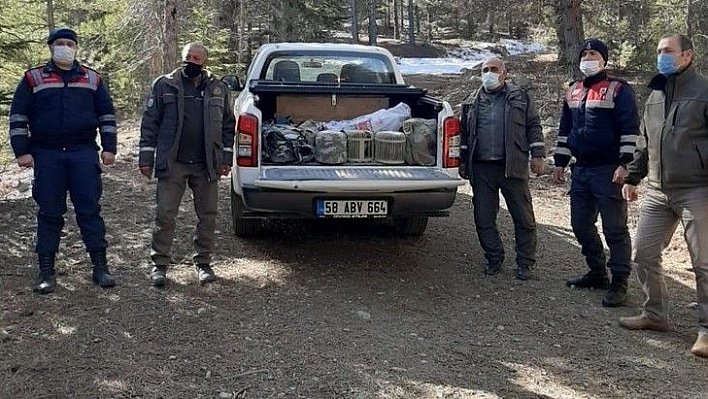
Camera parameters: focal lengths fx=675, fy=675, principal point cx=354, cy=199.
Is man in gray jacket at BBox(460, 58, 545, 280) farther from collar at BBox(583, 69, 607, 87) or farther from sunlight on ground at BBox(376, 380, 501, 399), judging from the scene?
sunlight on ground at BBox(376, 380, 501, 399)

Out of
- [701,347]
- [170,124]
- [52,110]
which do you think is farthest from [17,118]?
[701,347]

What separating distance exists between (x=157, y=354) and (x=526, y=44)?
43.4 metres

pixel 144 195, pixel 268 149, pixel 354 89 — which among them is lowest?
pixel 144 195

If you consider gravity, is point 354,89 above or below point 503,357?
above

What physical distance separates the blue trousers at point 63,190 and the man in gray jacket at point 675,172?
4.09 meters

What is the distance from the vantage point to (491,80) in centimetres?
585

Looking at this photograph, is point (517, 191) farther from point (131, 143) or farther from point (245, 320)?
point (131, 143)

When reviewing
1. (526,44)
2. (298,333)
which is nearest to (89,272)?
(298,333)

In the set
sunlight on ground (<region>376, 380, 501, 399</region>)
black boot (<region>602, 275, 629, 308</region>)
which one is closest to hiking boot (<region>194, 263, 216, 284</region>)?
sunlight on ground (<region>376, 380, 501, 399</region>)

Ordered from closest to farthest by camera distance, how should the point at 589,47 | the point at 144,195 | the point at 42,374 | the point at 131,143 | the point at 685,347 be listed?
the point at 42,374
the point at 685,347
the point at 589,47
the point at 144,195
the point at 131,143

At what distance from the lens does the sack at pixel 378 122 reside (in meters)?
6.24

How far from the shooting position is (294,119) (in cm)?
691

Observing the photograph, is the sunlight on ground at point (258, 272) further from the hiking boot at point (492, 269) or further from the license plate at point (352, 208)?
the hiking boot at point (492, 269)

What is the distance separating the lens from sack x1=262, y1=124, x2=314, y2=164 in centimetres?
576
